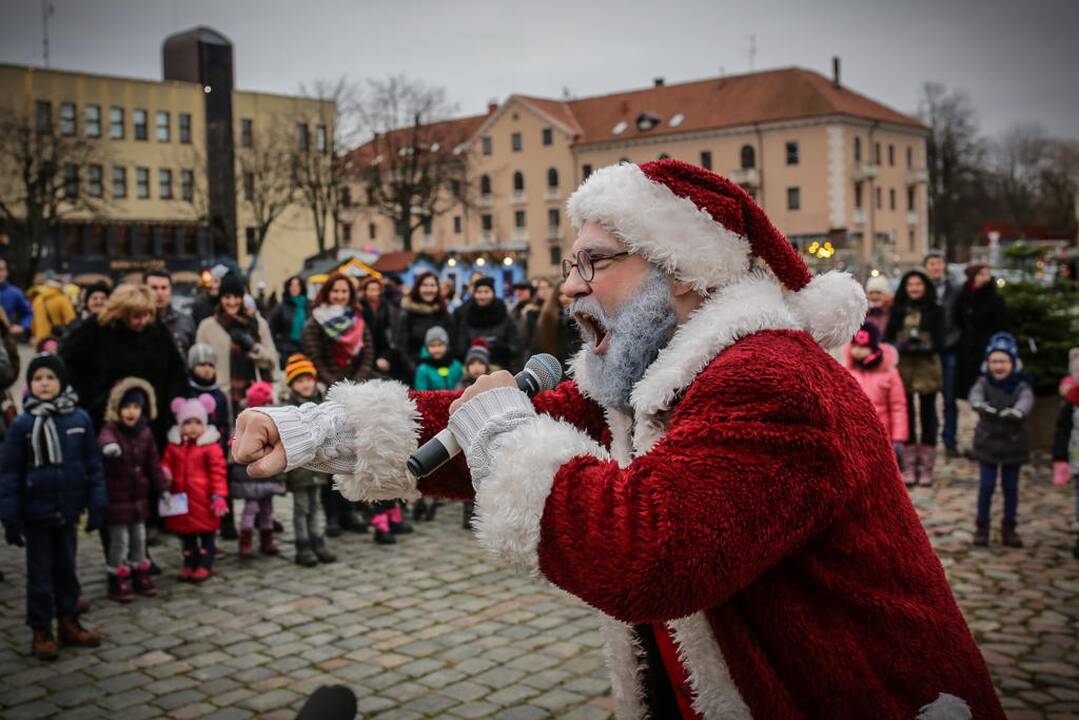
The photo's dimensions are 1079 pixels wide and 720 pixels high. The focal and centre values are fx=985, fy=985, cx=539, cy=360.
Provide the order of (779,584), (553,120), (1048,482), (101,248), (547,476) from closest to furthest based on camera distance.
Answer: (547,476) < (779,584) < (1048,482) < (101,248) < (553,120)

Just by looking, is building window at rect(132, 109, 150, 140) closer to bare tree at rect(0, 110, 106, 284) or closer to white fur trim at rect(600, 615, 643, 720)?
bare tree at rect(0, 110, 106, 284)

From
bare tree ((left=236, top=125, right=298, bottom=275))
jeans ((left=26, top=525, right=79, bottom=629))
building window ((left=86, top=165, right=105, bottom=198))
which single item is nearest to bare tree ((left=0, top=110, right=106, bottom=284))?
building window ((left=86, top=165, right=105, bottom=198))

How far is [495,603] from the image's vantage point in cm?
656

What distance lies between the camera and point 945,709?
1976 mm

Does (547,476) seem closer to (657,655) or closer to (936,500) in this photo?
(657,655)

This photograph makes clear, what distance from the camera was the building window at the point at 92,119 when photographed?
187 ft

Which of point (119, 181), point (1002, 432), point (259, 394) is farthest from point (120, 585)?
point (119, 181)

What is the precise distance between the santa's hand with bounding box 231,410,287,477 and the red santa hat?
2.91 ft

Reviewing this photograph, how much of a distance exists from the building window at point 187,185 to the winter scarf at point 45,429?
164 ft

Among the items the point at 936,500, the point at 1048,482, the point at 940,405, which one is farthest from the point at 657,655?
the point at 940,405

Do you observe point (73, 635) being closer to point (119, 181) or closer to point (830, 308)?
point (830, 308)

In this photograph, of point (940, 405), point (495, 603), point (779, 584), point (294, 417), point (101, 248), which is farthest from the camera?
point (101, 248)

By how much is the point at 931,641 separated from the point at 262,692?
402cm

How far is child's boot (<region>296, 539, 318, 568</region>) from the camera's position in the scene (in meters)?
7.67
